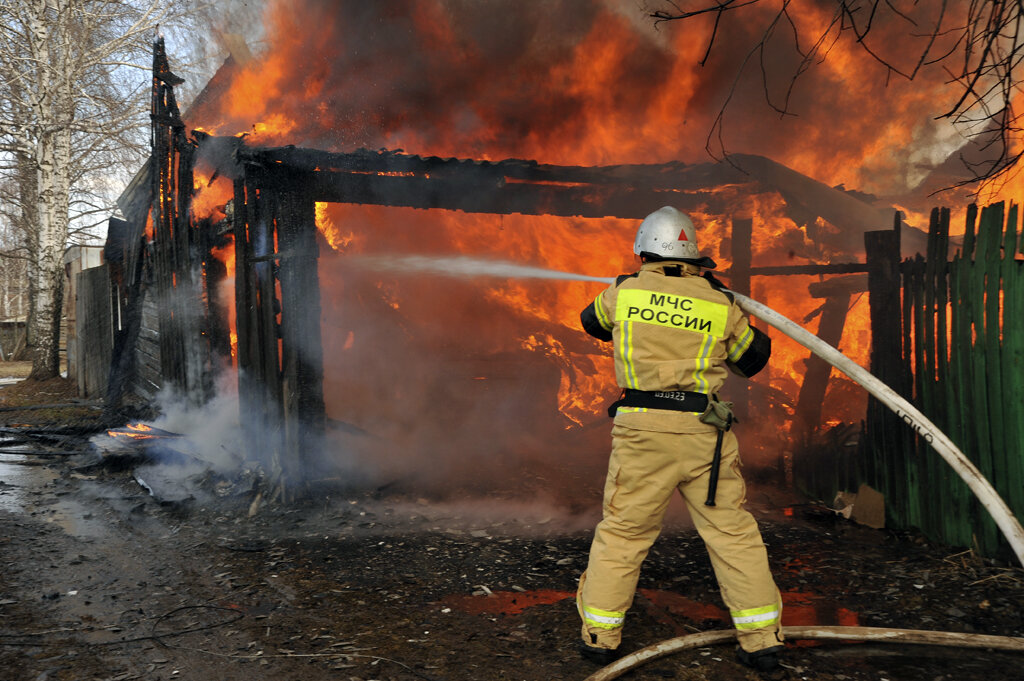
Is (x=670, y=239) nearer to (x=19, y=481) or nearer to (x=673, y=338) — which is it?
(x=673, y=338)

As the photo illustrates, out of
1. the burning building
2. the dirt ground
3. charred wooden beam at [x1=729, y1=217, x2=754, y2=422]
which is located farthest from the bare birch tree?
charred wooden beam at [x1=729, y1=217, x2=754, y2=422]

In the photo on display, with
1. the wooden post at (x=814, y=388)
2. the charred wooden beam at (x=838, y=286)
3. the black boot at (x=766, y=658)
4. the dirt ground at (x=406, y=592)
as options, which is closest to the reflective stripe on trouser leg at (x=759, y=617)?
the black boot at (x=766, y=658)

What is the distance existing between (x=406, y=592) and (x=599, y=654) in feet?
4.86

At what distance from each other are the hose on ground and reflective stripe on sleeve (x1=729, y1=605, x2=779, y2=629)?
0.20 meters

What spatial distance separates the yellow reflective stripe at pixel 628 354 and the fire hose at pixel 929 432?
71cm

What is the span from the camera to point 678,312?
347cm

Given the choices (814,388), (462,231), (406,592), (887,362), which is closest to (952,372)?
(887,362)

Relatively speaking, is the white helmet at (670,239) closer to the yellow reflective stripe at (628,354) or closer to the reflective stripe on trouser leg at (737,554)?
the yellow reflective stripe at (628,354)

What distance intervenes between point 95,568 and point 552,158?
6.80 meters

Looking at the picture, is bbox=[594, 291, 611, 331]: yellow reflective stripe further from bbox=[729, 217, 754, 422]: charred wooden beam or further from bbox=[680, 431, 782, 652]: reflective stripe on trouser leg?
bbox=[729, 217, 754, 422]: charred wooden beam

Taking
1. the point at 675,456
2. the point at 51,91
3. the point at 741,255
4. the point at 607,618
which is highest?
the point at 51,91

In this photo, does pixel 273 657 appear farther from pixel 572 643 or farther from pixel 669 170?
pixel 669 170

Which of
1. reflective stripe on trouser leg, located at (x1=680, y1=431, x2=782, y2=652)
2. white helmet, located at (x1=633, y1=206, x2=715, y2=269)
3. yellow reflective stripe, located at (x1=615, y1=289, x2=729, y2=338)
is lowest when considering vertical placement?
reflective stripe on trouser leg, located at (x1=680, y1=431, x2=782, y2=652)

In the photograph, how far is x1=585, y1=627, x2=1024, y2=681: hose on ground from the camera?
3.22 meters
